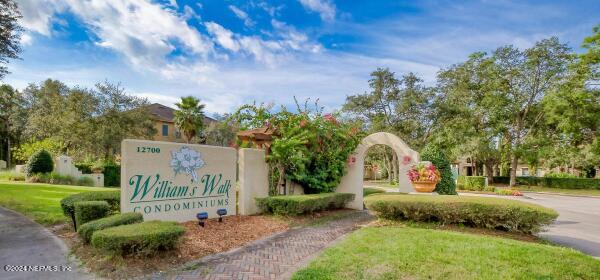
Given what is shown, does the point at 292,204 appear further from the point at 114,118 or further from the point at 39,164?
the point at 114,118

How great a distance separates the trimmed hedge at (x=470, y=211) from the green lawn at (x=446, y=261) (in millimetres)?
1016

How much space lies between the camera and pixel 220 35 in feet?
35.1

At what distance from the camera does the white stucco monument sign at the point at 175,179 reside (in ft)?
21.7

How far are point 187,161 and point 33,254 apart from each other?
127 inches

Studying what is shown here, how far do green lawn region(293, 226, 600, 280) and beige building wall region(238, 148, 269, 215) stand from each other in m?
3.88

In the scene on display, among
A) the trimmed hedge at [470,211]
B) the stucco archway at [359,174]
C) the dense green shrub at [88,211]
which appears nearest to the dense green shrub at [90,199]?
the dense green shrub at [88,211]

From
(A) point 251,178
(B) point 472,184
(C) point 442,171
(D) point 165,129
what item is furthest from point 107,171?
(B) point 472,184

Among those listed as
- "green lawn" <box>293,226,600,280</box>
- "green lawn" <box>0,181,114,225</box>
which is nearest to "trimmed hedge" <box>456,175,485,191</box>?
"green lawn" <box>293,226,600,280</box>

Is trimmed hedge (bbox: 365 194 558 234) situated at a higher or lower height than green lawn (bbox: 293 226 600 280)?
higher

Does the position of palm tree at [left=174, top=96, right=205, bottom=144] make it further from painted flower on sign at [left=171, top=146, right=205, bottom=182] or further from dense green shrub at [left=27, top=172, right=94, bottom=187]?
painted flower on sign at [left=171, top=146, right=205, bottom=182]

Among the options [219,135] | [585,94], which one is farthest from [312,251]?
[219,135]

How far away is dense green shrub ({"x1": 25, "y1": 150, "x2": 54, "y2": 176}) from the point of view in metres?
20.3

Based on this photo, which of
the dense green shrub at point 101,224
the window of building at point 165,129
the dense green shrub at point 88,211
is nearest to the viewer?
the dense green shrub at point 101,224

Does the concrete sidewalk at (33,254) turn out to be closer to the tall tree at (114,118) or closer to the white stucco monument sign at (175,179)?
the white stucco monument sign at (175,179)
